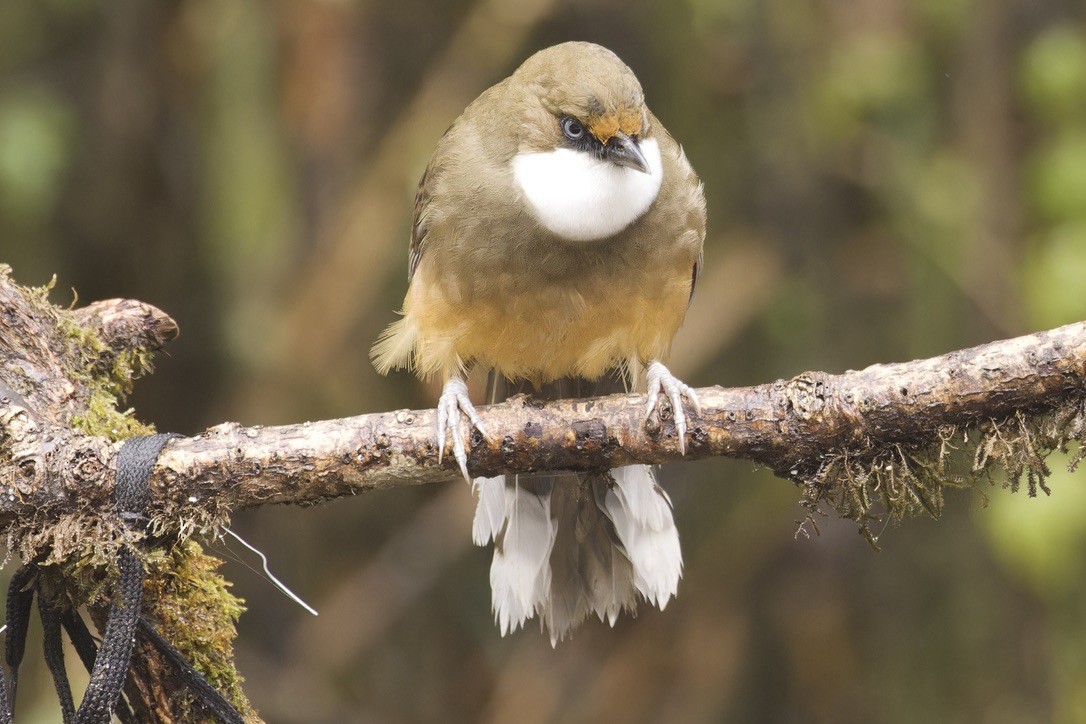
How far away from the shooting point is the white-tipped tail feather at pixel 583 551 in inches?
129

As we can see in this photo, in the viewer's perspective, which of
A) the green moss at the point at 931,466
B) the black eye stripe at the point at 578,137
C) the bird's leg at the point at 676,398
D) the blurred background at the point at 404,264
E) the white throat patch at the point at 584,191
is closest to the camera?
the green moss at the point at 931,466

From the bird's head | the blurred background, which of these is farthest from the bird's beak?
the blurred background

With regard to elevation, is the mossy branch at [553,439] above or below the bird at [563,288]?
below

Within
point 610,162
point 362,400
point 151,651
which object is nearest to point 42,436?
point 151,651

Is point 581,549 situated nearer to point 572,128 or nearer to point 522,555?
point 522,555

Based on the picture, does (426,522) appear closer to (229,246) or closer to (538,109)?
(229,246)

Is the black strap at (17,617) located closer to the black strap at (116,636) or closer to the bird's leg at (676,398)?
the black strap at (116,636)

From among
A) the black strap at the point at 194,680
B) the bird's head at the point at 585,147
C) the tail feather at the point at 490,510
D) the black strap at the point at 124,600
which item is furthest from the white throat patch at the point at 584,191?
the black strap at the point at 194,680

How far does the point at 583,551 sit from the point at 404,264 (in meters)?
2.43

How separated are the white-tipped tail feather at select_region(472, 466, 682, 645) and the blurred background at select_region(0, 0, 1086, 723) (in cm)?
200

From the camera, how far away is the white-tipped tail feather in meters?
3.28

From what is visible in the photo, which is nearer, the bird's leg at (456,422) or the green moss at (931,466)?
the green moss at (931,466)

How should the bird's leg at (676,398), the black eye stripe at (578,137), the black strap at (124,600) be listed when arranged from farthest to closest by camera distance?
1. the black eye stripe at (578,137)
2. the bird's leg at (676,398)
3. the black strap at (124,600)

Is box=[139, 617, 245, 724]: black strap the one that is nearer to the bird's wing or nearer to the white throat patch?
the white throat patch
